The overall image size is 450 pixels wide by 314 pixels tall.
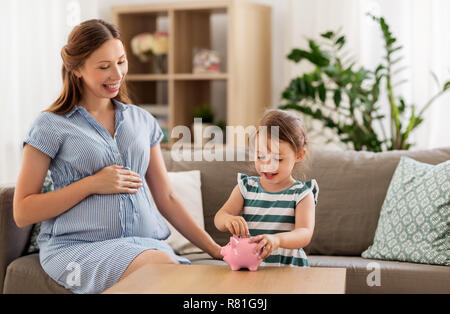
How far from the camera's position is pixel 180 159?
2.56 metres

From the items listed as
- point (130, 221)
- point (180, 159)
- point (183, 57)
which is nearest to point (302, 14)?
point (183, 57)

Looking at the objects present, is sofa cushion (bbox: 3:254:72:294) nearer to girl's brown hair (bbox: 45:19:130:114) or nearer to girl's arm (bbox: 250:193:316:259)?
girl's brown hair (bbox: 45:19:130:114)

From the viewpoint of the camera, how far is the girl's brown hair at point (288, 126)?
1468 mm

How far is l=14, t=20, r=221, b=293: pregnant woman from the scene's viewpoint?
5.77 feet

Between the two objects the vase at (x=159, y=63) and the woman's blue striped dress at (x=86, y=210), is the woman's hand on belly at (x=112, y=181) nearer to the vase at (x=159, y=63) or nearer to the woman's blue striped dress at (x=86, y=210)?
the woman's blue striped dress at (x=86, y=210)

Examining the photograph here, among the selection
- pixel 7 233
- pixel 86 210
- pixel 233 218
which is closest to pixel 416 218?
pixel 233 218

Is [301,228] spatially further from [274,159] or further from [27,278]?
[27,278]

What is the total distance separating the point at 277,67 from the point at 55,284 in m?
2.34

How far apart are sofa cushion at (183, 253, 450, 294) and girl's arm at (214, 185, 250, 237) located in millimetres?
518

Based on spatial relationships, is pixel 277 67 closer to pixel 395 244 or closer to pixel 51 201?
pixel 395 244

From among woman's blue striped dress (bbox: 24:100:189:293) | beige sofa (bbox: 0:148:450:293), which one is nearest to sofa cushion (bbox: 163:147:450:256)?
beige sofa (bbox: 0:148:450:293)

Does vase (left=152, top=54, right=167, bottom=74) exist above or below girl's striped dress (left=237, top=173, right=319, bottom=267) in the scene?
above

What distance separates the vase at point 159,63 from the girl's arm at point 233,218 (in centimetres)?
245

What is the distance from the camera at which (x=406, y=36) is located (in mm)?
3438
